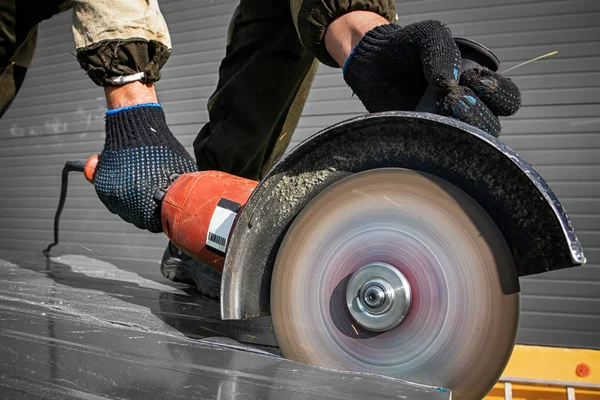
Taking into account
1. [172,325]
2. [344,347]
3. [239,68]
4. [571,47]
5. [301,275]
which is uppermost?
[571,47]

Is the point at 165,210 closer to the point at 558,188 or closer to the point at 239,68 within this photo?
the point at 239,68

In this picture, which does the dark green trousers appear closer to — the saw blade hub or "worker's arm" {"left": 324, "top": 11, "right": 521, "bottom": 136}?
"worker's arm" {"left": 324, "top": 11, "right": 521, "bottom": 136}

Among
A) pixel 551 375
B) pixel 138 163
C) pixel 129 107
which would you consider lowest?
pixel 551 375

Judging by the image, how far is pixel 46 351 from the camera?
3.58 feet

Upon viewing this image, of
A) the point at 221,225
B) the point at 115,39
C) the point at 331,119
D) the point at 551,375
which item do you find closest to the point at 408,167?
the point at 221,225

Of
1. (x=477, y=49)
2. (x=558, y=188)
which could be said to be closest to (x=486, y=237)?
(x=477, y=49)

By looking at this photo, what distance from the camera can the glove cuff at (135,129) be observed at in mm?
1580

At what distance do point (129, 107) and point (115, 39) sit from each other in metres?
0.20

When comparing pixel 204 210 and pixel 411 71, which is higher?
pixel 411 71

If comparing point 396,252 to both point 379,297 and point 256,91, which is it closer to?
point 379,297

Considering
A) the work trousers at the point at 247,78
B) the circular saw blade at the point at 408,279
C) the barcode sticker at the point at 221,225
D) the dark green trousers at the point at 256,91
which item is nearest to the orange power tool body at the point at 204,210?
the barcode sticker at the point at 221,225

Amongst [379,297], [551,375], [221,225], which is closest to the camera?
[379,297]

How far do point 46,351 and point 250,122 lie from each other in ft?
4.89

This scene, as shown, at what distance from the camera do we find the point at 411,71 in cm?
130
